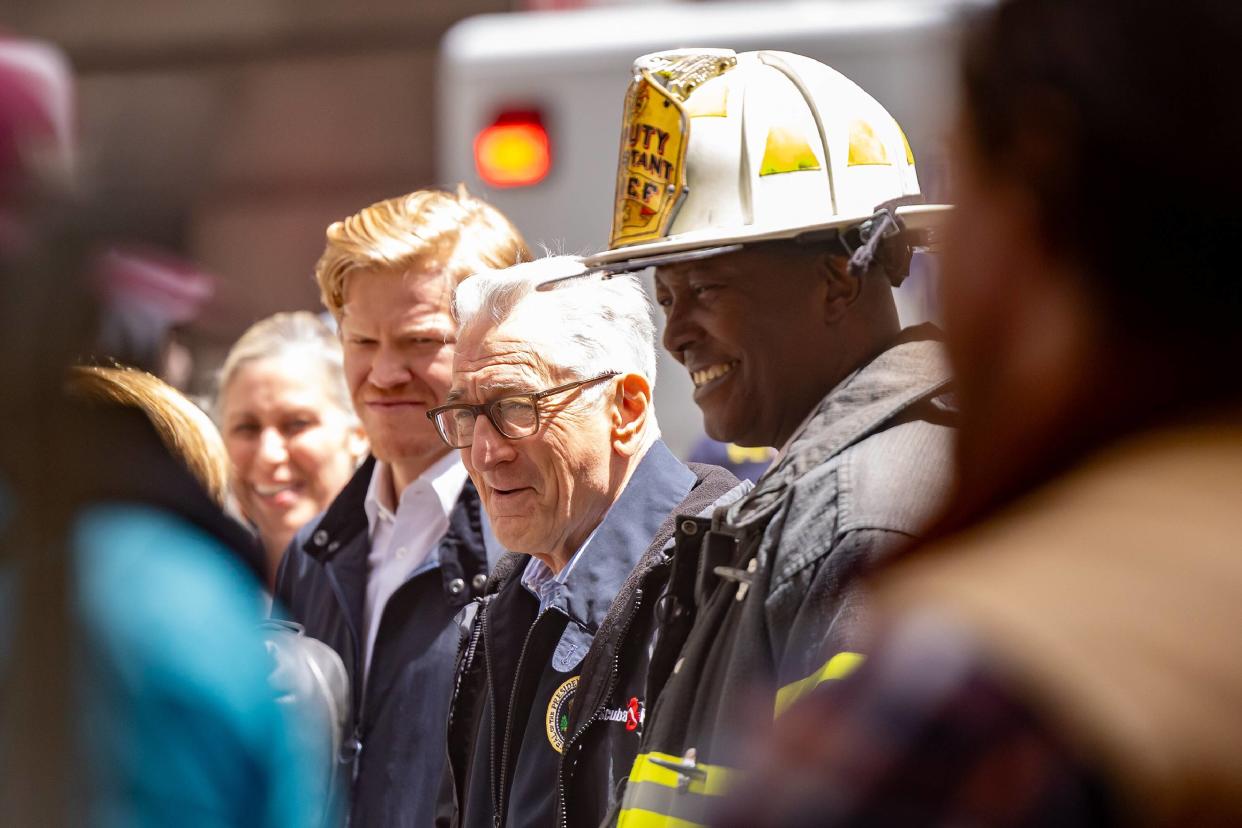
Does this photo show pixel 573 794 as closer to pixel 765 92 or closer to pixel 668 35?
pixel 765 92

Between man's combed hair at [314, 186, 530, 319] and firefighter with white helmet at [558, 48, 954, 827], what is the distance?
1.27 meters

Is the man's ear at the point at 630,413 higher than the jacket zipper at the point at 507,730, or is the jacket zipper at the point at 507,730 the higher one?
the man's ear at the point at 630,413

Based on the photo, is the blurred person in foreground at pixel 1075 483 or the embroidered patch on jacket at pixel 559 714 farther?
the embroidered patch on jacket at pixel 559 714

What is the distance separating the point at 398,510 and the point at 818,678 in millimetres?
2233

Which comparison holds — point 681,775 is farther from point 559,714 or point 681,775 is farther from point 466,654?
point 466,654

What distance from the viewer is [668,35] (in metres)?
6.19

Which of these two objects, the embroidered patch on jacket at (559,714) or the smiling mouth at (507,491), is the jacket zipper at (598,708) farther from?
the smiling mouth at (507,491)

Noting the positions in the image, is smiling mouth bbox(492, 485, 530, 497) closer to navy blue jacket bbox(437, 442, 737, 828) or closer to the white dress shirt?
navy blue jacket bbox(437, 442, 737, 828)

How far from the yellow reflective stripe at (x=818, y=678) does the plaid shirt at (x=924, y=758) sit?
1008 millimetres

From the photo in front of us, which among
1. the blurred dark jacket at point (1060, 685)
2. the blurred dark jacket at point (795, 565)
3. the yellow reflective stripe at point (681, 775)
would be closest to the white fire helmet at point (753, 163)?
the blurred dark jacket at point (795, 565)

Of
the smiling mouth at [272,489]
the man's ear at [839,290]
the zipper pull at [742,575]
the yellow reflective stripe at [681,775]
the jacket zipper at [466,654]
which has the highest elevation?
the man's ear at [839,290]

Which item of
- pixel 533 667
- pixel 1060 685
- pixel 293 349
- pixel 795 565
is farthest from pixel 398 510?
pixel 1060 685

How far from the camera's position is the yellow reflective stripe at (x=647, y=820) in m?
2.10

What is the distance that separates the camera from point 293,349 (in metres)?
5.30
